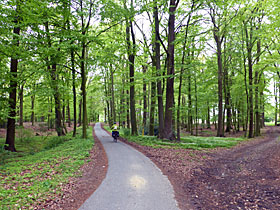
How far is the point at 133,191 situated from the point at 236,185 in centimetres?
361

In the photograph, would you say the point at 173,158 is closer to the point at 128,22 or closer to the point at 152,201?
the point at 152,201

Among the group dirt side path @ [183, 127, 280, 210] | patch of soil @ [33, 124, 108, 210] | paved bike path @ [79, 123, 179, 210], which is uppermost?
paved bike path @ [79, 123, 179, 210]

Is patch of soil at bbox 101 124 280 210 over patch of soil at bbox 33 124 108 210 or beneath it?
beneath

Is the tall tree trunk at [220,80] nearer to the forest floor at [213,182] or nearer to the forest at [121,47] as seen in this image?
the forest at [121,47]

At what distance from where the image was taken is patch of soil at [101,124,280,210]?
470cm

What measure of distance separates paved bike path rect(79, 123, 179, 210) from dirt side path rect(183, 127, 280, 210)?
2.60ft

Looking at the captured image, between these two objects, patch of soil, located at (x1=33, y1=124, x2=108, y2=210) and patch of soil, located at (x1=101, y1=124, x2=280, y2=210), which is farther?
patch of soil, located at (x1=101, y1=124, x2=280, y2=210)

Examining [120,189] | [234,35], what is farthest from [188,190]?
[234,35]

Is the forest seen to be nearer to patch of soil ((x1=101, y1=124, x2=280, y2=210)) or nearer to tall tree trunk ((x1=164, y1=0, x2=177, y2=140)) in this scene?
tall tree trunk ((x1=164, y1=0, x2=177, y2=140))

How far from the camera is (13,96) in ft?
39.3

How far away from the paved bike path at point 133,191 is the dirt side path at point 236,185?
79 centimetres

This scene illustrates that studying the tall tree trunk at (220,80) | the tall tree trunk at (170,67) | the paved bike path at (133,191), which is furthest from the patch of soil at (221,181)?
the tall tree trunk at (220,80)

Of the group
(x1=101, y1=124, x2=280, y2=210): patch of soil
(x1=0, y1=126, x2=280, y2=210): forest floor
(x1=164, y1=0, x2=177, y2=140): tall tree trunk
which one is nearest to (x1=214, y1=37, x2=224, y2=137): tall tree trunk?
(x1=164, y1=0, x2=177, y2=140): tall tree trunk

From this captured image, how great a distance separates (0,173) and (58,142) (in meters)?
8.45
